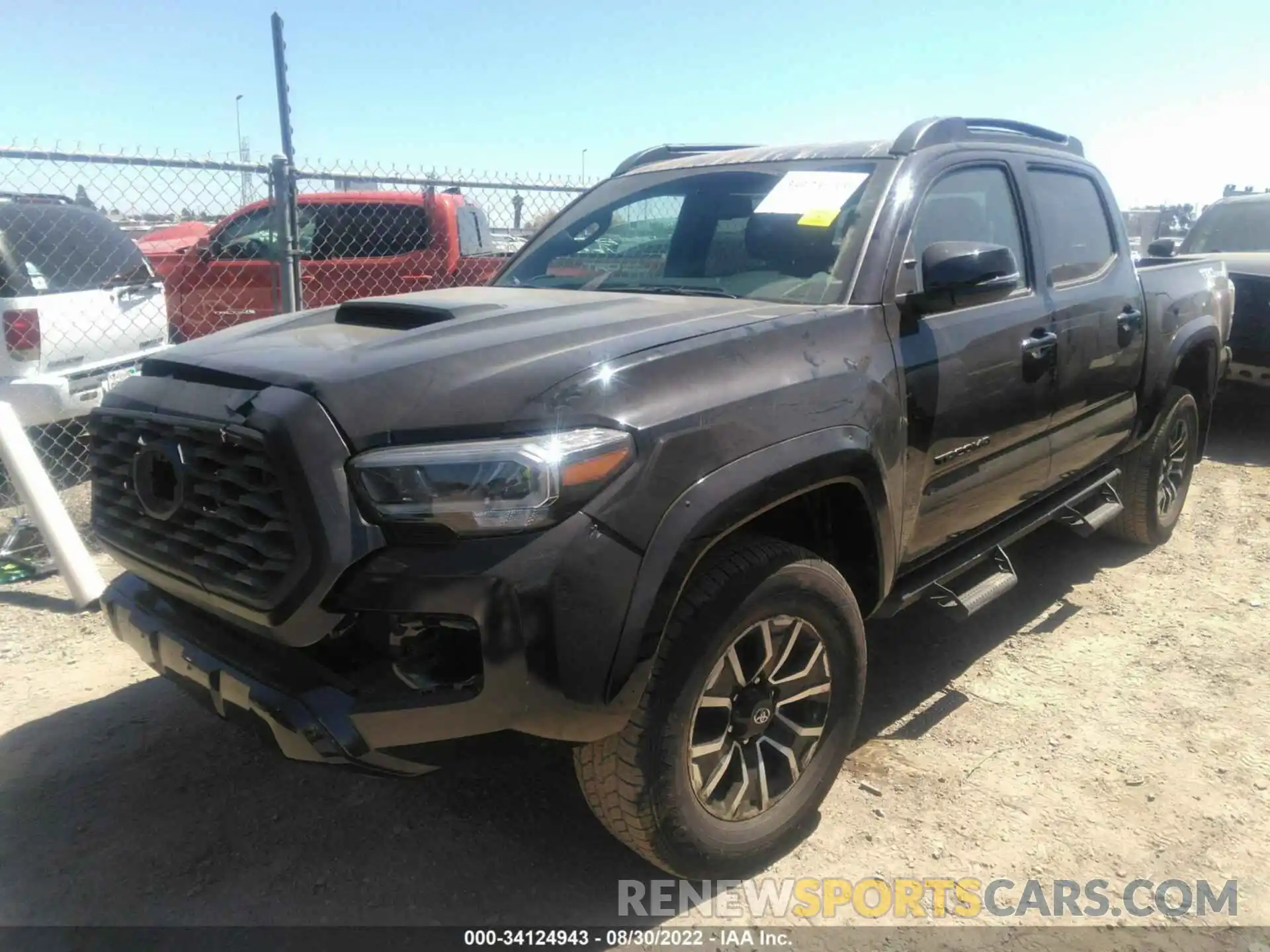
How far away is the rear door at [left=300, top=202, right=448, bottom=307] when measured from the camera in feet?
26.0

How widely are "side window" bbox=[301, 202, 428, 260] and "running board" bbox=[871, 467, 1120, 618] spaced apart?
6000mm

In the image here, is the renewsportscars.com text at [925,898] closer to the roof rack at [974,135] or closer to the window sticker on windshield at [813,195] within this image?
the window sticker on windshield at [813,195]

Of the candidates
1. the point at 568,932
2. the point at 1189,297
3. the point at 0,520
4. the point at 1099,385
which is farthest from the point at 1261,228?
the point at 0,520

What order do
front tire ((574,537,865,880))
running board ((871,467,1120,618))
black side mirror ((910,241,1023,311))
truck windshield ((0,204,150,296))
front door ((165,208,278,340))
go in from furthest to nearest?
front door ((165,208,278,340)), truck windshield ((0,204,150,296)), running board ((871,467,1120,618)), black side mirror ((910,241,1023,311)), front tire ((574,537,865,880))

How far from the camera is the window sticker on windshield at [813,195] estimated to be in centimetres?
294

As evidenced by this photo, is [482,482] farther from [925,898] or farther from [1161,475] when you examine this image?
[1161,475]

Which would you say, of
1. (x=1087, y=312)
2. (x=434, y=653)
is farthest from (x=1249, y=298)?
(x=434, y=653)

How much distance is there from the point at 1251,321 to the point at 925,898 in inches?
252

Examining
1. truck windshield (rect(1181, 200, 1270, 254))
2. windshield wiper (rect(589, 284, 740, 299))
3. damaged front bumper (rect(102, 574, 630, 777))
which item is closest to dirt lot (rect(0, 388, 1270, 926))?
damaged front bumper (rect(102, 574, 630, 777))

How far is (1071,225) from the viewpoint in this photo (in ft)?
12.8

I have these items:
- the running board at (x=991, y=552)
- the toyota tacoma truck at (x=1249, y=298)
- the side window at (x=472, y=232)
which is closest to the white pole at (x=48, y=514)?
the running board at (x=991, y=552)

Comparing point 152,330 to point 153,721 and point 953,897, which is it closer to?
point 153,721

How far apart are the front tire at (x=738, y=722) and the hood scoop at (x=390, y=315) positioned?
980mm

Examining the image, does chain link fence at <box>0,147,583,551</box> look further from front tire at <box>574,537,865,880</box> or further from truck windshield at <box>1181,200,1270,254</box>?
truck windshield at <box>1181,200,1270,254</box>
